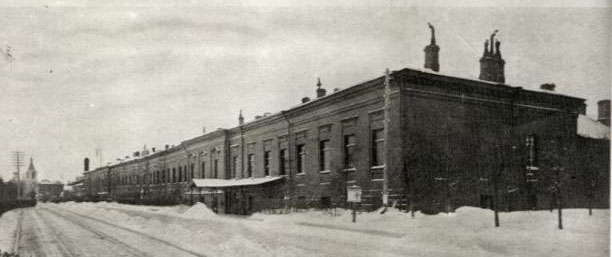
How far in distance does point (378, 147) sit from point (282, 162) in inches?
335

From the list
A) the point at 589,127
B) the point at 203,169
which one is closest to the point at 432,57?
the point at 589,127

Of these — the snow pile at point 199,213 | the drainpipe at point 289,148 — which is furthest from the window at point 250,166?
the drainpipe at point 289,148

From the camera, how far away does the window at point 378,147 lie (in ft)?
66.1

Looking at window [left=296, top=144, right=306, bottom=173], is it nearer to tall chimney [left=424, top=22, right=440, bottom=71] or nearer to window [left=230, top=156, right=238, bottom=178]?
window [left=230, top=156, right=238, bottom=178]

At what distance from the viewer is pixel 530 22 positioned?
1234 cm

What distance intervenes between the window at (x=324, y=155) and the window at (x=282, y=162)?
3.72 meters

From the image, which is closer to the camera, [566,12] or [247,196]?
[566,12]

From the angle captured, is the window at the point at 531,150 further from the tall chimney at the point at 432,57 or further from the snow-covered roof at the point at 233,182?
the snow-covered roof at the point at 233,182

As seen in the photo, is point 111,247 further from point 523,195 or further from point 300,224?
point 523,195

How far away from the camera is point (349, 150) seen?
2231cm

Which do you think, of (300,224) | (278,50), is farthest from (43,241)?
(278,50)

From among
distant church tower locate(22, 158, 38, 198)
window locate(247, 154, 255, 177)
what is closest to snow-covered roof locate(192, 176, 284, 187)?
window locate(247, 154, 255, 177)

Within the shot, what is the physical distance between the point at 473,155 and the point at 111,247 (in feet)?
41.9

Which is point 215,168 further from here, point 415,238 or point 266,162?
point 415,238
